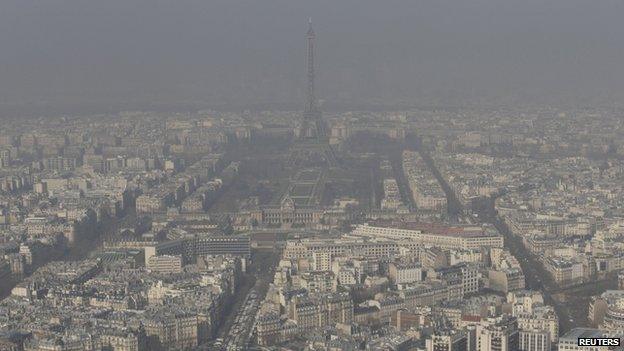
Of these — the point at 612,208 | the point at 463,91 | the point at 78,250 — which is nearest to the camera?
the point at 78,250

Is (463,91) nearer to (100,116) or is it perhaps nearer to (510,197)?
(100,116)

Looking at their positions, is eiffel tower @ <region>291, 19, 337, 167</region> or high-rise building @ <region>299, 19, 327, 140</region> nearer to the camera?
eiffel tower @ <region>291, 19, 337, 167</region>

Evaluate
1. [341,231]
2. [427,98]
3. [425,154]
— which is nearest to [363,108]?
[427,98]

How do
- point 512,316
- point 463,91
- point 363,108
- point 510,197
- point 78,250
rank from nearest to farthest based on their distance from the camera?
point 512,316, point 78,250, point 510,197, point 363,108, point 463,91

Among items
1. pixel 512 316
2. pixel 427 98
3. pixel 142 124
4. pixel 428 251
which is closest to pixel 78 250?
pixel 428 251

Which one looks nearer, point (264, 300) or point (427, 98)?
point (264, 300)

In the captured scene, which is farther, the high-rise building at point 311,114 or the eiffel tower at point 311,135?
the high-rise building at point 311,114

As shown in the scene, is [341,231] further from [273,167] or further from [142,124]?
[142,124]
